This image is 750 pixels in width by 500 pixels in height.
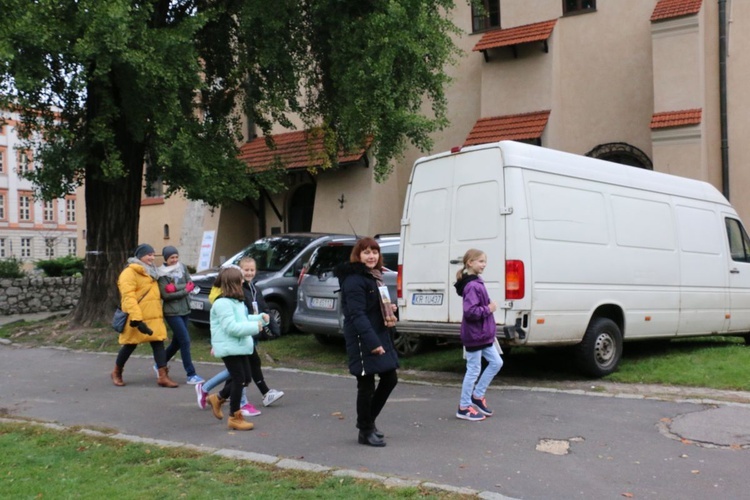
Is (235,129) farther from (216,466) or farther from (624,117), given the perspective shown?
(216,466)

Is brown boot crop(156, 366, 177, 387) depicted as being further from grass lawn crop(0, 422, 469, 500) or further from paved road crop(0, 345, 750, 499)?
grass lawn crop(0, 422, 469, 500)

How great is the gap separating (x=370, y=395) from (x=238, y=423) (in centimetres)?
140

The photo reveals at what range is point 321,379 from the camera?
383 inches

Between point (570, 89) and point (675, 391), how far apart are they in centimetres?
1123

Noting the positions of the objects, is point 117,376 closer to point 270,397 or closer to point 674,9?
point 270,397

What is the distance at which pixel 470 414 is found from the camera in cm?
723

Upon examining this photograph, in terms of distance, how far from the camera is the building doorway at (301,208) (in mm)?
22750

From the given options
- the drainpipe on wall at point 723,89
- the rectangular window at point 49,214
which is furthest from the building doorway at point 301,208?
the rectangular window at point 49,214

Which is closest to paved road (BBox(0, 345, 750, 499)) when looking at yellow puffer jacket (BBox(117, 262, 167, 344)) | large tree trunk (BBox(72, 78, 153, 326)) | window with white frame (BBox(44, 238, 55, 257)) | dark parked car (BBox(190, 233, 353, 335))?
yellow puffer jacket (BBox(117, 262, 167, 344))

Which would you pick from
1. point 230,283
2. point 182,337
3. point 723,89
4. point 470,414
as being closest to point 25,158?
point 182,337

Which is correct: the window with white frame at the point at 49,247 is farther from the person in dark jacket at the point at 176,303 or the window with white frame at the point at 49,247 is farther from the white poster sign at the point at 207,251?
the person in dark jacket at the point at 176,303

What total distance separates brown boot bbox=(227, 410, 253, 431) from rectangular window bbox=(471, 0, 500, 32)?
15.1 metres

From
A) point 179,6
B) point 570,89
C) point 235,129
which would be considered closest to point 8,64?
point 179,6

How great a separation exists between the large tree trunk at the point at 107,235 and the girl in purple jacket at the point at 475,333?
9.47 m
